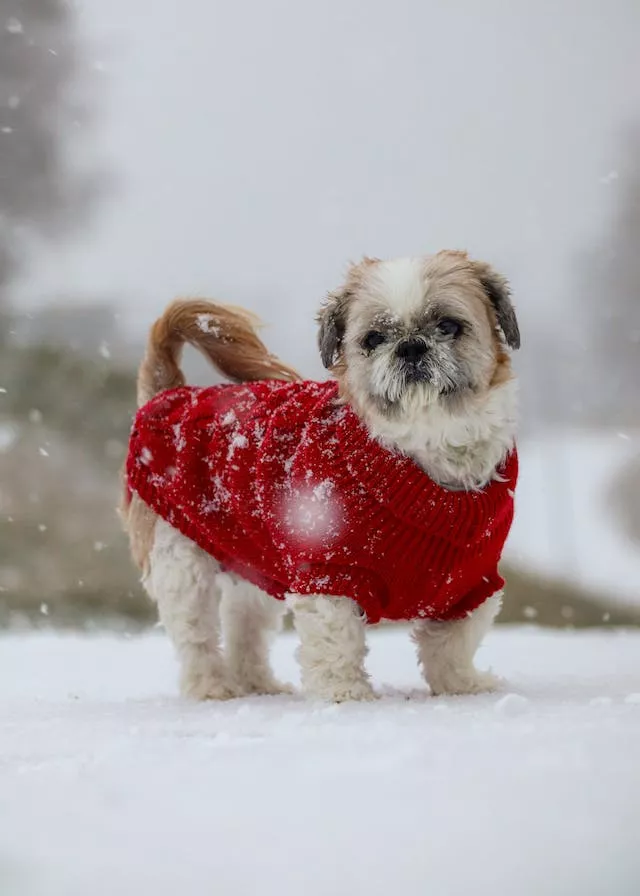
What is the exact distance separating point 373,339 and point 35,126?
940 centimetres

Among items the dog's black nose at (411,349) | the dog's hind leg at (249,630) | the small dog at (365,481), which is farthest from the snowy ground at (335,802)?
the dog's hind leg at (249,630)

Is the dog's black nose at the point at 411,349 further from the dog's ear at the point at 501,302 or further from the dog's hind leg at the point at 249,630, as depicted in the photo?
the dog's hind leg at the point at 249,630

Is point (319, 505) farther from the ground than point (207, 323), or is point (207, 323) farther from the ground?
point (207, 323)

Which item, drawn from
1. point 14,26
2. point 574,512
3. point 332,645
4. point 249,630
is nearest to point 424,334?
point 332,645

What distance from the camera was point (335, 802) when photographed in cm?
210

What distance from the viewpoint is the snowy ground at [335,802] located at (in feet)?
5.98

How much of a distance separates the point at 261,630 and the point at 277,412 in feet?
4.43

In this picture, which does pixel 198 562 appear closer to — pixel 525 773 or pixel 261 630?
pixel 261 630

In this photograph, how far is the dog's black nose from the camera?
3.44 metres

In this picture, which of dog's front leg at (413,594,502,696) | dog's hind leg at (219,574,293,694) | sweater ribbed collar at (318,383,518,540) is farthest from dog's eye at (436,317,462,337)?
dog's hind leg at (219,574,293,694)

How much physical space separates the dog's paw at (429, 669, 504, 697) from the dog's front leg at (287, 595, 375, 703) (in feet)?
1.44

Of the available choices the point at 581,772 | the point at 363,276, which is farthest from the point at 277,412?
the point at 581,772

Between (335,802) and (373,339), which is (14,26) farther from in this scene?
(335,802)

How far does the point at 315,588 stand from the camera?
11.8 ft
